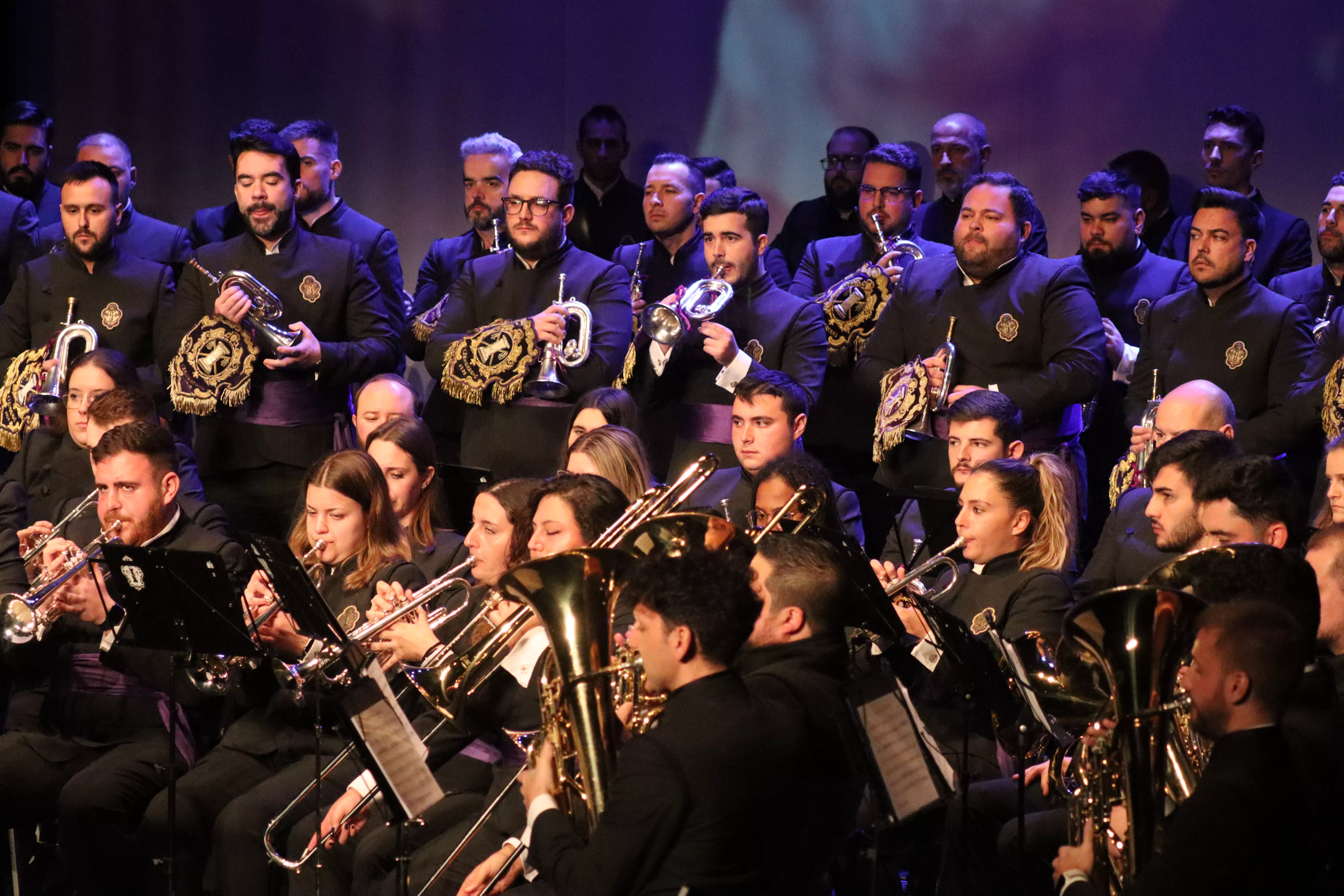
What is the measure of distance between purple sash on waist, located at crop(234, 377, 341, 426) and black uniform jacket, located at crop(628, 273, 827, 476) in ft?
4.63

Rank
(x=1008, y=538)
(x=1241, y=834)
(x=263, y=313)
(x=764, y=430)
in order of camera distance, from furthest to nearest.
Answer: (x=263, y=313), (x=764, y=430), (x=1008, y=538), (x=1241, y=834)

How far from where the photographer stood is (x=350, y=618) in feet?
16.5

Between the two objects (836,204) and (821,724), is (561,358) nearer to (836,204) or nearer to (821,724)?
(836,204)

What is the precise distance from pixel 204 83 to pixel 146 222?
2424 millimetres

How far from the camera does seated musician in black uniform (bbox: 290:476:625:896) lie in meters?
4.30

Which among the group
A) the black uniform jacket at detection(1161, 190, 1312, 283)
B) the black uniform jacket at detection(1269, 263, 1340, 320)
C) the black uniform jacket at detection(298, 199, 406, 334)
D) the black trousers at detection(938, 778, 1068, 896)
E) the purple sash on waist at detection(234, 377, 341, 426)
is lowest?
the black trousers at detection(938, 778, 1068, 896)

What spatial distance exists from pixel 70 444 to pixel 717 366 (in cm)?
274

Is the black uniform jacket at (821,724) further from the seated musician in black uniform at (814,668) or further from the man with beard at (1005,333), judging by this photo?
the man with beard at (1005,333)

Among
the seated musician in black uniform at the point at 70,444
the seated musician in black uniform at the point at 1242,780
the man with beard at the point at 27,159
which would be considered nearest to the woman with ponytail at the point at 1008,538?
the seated musician in black uniform at the point at 1242,780

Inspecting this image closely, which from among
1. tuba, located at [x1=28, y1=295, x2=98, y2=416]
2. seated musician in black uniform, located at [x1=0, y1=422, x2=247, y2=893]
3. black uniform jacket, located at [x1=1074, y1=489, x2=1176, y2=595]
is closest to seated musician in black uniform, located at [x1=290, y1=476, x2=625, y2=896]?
seated musician in black uniform, located at [x1=0, y1=422, x2=247, y2=893]

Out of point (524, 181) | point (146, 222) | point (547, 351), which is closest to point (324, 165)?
point (146, 222)

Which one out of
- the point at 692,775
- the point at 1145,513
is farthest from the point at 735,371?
the point at 692,775

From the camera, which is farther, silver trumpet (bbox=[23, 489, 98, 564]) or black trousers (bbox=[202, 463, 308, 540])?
black trousers (bbox=[202, 463, 308, 540])

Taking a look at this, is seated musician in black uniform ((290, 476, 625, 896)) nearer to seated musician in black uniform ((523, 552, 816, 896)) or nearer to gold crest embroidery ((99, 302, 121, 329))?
seated musician in black uniform ((523, 552, 816, 896))
